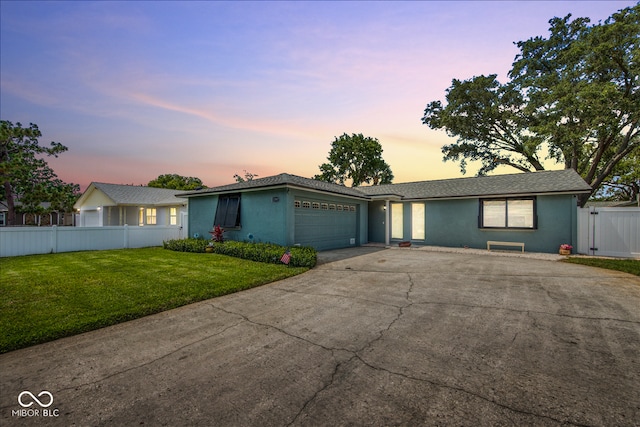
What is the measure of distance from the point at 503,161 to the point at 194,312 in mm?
29379

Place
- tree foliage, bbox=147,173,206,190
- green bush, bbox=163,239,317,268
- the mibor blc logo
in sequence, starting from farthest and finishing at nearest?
tree foliage, bbox=147,173,206,190, green bush, bbox=163,239,317,268, the mibor blc logo

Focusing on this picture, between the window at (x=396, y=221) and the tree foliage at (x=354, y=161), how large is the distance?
23.9 m

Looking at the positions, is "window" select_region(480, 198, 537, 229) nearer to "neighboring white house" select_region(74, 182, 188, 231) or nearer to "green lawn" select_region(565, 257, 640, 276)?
"green lawn" select_region(565, 257, 640, 276)

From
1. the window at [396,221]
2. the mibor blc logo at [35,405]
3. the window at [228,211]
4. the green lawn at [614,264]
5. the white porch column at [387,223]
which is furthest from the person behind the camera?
the window at [396,221]

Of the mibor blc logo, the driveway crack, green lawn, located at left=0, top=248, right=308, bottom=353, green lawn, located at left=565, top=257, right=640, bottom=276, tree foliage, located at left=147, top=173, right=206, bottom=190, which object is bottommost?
the mibor blc logo

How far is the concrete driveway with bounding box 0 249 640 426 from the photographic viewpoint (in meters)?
2.21

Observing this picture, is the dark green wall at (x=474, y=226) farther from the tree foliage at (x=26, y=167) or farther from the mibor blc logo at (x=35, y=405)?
the tree foliage at (x=26, y=167)

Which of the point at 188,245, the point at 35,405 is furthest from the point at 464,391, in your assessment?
the point at 188,245

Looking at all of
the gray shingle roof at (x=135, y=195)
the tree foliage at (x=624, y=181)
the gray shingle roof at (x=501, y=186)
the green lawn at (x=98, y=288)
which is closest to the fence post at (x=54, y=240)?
the green lawn at (x=98, y=288)

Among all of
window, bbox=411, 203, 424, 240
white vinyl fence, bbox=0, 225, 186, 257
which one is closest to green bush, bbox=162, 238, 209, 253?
white vinyl fence, bbox=0, 225, 186, 257

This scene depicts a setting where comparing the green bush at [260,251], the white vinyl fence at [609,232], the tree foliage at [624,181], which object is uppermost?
the tree foliage at [624,181]

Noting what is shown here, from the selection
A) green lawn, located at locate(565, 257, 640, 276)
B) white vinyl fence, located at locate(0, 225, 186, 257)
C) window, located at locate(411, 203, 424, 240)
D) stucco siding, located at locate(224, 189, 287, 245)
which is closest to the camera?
green lawn, located at locate(565, 257, 640, 276)

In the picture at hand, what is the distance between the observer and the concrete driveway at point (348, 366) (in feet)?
7.26

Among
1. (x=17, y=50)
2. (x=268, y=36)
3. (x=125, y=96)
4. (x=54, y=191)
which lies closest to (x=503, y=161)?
(x=268, y=36)
